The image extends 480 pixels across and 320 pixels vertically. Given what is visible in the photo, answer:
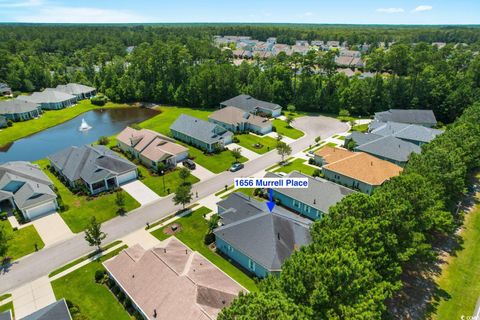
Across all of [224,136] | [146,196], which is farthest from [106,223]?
[224,136]

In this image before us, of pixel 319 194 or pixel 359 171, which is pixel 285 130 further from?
pixel 319 194

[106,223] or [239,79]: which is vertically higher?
[239,79]

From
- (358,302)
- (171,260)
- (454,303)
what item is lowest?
(454,303)

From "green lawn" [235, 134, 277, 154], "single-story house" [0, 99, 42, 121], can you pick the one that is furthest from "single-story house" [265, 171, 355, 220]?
"single-story house" [0, 99, 42, 121]

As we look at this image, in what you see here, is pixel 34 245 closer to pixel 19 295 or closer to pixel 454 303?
pixel 19 295

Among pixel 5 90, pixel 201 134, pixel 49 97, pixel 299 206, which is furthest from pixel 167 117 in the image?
pixel 5 90

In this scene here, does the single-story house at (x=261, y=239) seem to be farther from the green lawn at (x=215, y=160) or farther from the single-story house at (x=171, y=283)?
the green lawn at (x=215, y=160)

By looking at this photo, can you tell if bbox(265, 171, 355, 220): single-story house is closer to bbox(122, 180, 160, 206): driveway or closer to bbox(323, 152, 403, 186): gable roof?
bbox(323, 152, 403, 186): gable roof
